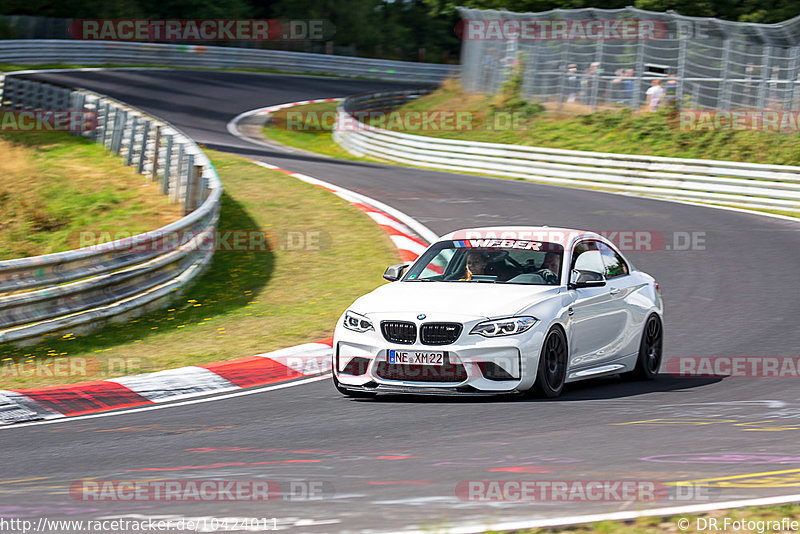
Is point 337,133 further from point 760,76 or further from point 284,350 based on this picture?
point 284,350

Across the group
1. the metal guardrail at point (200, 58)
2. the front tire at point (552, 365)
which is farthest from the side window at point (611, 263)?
the metal guardrail at point (200, 58)

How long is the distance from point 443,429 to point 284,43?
60.7 meters

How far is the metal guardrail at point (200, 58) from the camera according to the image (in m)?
50.7

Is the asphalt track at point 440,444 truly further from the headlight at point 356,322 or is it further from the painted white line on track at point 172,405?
the headlight at point 356,322

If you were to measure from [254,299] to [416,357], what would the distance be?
19.4 ft

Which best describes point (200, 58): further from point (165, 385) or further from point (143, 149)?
point (165, 385)

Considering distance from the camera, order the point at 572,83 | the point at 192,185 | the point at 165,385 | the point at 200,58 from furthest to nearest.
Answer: the point at 200,58 < the point at 572,83 < the point at 192,185 < the point at 165,385

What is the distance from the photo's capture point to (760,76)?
28219 mm

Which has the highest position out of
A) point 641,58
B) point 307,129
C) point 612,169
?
point 641,58

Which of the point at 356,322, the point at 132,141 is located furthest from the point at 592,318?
the point at 132,141

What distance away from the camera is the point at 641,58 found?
31.4 metres

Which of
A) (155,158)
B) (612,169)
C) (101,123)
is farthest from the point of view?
(612,169)

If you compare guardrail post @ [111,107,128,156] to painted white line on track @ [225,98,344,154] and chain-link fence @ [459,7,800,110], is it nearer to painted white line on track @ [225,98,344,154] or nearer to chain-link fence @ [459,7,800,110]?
painted white line on track @ [225,98,344,154]

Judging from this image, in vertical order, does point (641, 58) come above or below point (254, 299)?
above
